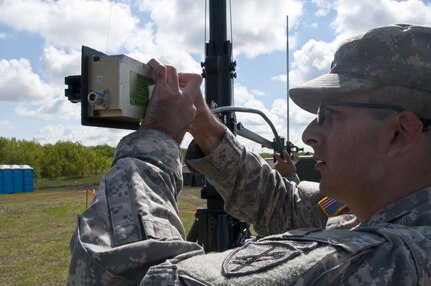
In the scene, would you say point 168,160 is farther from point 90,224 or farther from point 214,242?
point 214,242

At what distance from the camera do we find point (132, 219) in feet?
4.02

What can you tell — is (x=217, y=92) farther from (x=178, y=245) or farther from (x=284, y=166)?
(x=178, y=245)

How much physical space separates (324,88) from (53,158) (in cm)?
4228

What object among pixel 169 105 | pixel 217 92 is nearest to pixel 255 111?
pixel 217 92

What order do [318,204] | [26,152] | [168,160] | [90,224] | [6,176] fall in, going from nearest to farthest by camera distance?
[90,224]
[168,160]
[318,204]
[6,176]
[26,152]

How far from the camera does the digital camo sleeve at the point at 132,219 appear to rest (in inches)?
44.5

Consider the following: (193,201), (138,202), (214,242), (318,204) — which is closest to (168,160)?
(138,202)

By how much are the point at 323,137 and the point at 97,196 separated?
0.65 metres

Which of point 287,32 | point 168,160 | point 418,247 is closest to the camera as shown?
point 418,247

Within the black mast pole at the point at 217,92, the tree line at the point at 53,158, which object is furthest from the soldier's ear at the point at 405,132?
the tree line at the point at 53,158

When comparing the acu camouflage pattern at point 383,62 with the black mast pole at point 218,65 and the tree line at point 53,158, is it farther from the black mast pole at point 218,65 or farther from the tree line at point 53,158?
the tree line at point 53,158

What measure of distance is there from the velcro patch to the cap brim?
0.52m

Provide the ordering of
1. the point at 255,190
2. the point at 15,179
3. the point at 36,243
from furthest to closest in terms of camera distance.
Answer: the point at 15,179, the point at 36,243, the point at 255,190

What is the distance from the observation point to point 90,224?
4.02 feet
